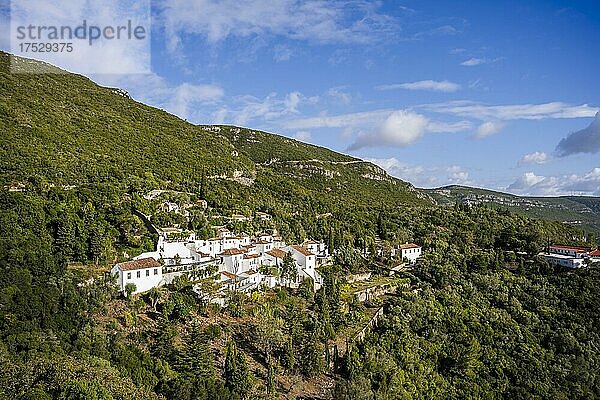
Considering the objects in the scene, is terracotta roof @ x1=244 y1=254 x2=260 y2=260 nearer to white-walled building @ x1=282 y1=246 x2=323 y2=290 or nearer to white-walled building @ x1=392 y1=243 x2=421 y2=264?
white-walled building @ x1=282 y1=246 x2=323 y2=290

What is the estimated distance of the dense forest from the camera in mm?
24589

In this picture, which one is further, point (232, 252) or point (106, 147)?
point (106, 147)

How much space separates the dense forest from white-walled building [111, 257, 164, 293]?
25.9 inches

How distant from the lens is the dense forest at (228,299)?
80.7 feet

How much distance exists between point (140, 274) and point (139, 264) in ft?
2.25

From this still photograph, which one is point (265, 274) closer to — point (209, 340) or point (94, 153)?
point (209, 340)

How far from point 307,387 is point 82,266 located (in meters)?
16.3

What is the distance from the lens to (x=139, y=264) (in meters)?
31.2

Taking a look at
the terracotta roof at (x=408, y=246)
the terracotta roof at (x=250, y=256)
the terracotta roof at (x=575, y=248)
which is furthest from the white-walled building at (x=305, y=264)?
the terracotta roof at (x=575, y=248)

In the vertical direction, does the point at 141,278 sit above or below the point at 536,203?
below

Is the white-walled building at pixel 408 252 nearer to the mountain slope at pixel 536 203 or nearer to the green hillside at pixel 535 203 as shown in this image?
the green hillside at pixel 535 203

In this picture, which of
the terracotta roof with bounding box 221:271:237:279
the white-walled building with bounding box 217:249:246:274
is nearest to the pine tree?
the terracotta roof with bounding box 221:271:237:279

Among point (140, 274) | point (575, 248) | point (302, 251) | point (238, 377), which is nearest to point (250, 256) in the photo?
point (302, 251)

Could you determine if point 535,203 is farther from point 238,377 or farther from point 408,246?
point 238,377
